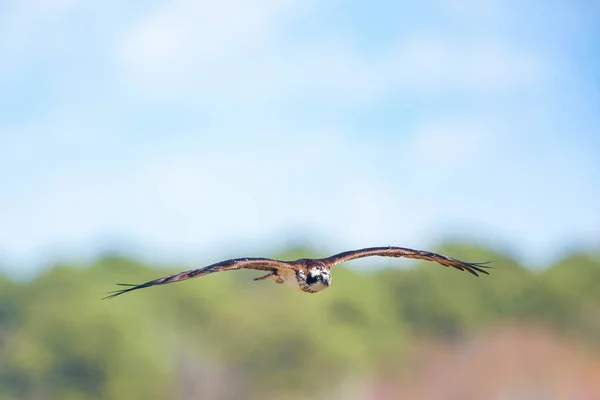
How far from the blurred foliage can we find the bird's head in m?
22.7

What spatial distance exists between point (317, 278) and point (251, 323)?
86.4ft

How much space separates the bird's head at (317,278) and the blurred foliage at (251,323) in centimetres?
2271

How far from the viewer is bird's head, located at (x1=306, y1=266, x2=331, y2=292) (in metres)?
16.1

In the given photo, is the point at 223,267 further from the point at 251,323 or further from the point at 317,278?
the point at 251,323

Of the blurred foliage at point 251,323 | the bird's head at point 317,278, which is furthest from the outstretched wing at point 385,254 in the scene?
the blurred foliage at point 251,323

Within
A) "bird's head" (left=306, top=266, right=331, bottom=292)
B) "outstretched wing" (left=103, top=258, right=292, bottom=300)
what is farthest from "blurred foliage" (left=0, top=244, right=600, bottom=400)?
"outstretched wing" (left=103, top=258, right=292, bottom=300)

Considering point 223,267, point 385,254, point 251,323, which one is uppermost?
point 251,323

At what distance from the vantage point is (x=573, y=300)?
41938 mm

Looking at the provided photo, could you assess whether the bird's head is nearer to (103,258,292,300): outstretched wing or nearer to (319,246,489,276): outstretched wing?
(319,246,489,276): outstretched wing

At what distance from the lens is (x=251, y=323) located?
42.2 meters

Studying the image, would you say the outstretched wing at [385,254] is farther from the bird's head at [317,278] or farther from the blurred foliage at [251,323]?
the blurred foliage at [251,323]

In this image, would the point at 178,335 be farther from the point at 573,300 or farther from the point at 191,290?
the point at 573,300

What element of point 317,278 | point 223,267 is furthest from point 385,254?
point 223,267

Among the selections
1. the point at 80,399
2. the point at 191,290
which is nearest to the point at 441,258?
the point at 80,399
